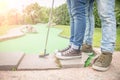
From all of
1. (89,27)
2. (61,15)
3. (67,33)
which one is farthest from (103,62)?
(61,15)

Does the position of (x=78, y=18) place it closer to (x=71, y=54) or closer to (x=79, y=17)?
(x=79, y=17)

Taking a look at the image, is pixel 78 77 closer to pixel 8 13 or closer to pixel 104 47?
pixel 104 47

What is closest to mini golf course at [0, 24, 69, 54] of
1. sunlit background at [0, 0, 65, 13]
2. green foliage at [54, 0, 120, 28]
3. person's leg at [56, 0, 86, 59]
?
person's leg at [56, 0, 86, 59]

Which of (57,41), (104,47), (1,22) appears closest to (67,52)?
(104,47)

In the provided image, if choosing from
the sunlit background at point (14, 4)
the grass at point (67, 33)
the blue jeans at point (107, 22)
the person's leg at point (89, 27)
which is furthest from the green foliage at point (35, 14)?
the blue jeans at point (107, 22)

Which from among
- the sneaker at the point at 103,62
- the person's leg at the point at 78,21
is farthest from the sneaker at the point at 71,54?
the sneaker at the point at 103,62

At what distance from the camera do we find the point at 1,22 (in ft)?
16.1

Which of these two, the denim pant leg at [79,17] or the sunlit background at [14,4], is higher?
the sunlit background at [14,4]

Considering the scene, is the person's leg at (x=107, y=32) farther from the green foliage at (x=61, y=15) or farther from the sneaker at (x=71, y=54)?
the green foliage at (x=61, y=15)

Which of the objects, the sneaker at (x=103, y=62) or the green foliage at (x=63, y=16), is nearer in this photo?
the sneaker at (x=103, y=62)

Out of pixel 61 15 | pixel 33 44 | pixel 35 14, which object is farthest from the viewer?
pixel 35 14

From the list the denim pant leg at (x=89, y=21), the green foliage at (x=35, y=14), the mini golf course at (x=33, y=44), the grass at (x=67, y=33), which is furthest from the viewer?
the green foliage at (x=35, y=14)

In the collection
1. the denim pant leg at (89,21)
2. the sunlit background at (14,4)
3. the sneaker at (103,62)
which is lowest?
the sneaker at (103,62)

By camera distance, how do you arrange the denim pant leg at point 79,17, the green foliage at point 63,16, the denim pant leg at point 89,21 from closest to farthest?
the denim pant leg at point 79,17 < the denim pant leg at point 89,21 < the green foliage at point 63,16
